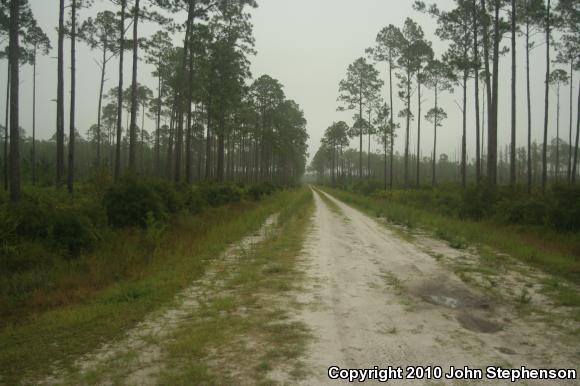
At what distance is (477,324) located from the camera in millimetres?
4707

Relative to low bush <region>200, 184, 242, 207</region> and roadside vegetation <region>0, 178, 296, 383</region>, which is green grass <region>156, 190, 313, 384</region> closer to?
roadside vegetation <region>0, 178, 296, 383</region>

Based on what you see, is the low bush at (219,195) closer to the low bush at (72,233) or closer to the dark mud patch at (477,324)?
the low bush at (72,233)

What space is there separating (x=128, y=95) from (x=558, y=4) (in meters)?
38.4

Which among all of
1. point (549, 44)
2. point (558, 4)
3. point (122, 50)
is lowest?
point (122, 50)

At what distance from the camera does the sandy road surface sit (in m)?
3.71

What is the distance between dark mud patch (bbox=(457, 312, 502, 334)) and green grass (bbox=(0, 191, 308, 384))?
3.21m

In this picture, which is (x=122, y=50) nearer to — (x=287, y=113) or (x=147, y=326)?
(x=147, y=326)

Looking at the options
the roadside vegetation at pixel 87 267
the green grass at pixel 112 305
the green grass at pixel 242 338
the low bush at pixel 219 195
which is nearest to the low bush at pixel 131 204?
the roadside vegetation at pixel 87 267

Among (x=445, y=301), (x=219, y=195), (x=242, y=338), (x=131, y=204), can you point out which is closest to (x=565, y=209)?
(x=445, y=301)

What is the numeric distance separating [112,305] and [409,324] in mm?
4077

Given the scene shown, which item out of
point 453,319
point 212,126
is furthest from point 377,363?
point 212,126

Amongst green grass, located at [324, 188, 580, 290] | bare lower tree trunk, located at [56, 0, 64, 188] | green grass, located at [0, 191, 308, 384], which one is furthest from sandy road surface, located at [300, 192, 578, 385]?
bare lower tree trunk, located at [56, 0, 64, 188]

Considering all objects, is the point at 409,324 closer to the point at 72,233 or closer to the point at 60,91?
the point at 72,233

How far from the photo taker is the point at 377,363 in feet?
11.9
